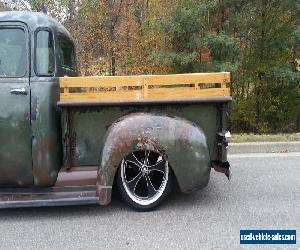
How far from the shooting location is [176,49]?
984 centimetres

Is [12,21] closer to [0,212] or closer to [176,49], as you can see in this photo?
[0,212]

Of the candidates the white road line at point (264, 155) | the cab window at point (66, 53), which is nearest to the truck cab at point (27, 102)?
the cab window at point (66, 53)

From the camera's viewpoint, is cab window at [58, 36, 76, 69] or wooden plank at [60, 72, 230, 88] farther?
cab window at [58, 36, 76, 69]

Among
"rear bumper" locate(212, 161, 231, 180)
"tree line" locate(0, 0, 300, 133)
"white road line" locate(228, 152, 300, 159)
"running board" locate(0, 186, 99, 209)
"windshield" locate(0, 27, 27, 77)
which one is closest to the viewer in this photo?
"running board" locate(0, 186, 99, 209)

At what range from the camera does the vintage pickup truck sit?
4.41 metres

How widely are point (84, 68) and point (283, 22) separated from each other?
493 centimetres

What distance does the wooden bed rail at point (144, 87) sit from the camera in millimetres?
4520

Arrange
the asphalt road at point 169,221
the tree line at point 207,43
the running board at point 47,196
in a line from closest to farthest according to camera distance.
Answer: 1. the asphalt road at point 169,221
2. the running board at point 47,196
3. the tree line at point 207,43

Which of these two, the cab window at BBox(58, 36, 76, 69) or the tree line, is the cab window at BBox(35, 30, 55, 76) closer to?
the cab window at BBox(58, 36, 76, 69)

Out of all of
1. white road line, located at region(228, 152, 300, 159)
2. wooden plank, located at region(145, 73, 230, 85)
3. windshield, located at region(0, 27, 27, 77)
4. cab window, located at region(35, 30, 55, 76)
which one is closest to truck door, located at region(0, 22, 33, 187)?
windshield, located at region(0, 27, 27, 77)

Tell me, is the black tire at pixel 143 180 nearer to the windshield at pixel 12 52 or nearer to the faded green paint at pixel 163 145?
the faded green paint at pixel 163 145

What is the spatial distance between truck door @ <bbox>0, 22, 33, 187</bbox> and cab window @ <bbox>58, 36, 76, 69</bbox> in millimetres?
531

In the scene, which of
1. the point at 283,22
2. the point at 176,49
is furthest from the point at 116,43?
the point at 283,22

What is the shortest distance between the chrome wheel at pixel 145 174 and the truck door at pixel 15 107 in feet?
3.46
